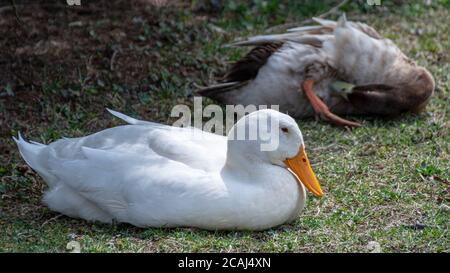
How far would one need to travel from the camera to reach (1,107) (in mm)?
7020

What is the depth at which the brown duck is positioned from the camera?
23.7 ft

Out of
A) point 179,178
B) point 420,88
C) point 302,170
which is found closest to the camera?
point 179,178

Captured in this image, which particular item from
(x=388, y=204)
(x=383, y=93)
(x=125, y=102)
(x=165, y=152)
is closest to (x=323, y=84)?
(x=383, y=93)

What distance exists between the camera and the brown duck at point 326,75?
23.7 ft

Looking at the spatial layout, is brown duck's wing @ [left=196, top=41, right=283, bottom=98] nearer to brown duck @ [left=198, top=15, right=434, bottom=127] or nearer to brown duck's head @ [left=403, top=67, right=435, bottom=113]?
brown duck @ [left=198, top=15, right=434, bottom=127]

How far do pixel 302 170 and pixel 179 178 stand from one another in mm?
795

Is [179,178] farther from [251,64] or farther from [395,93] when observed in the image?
[395,93]

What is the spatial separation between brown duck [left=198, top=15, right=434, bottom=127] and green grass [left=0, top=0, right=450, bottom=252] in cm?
22

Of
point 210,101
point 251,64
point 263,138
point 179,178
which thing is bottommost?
point 210,101

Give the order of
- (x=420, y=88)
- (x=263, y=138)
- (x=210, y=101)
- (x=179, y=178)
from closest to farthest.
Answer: (x=179, y=178) < (x=263, y=138) < (x=420, y=88) < (x=210, y=101)

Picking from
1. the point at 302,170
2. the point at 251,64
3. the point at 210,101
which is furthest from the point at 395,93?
the point at 302,170

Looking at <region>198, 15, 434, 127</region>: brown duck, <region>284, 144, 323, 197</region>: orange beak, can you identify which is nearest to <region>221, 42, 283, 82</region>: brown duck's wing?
<region>198, 15, 434, 127</region>: brown duck

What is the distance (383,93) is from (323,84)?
0.52m

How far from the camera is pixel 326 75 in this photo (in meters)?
7.32
